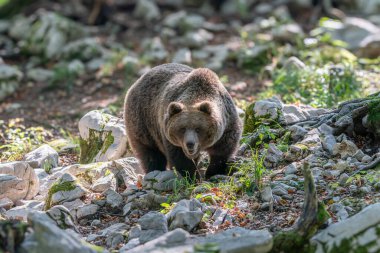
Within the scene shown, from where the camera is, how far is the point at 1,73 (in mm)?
12820

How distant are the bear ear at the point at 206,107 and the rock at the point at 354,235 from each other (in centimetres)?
216

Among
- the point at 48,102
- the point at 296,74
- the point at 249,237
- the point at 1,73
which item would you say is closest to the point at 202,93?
the point at 249,237

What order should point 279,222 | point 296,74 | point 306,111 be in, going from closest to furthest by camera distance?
point 279,222, point 306,111, point 296,74

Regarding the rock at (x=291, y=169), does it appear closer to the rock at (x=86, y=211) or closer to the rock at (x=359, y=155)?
the rock at (x=359, y=155)

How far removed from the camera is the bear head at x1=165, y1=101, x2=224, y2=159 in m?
6.33

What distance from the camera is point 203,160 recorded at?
25.3ft

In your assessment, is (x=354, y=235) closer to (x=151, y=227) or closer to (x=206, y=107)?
(x=151, y=227)

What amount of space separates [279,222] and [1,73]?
29.5 feet

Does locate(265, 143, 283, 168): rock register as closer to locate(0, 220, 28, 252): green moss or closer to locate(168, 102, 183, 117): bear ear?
locate(168, 102, 183, 117): bear ear

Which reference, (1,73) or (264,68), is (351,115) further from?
(1,73)

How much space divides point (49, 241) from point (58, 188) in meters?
2.48

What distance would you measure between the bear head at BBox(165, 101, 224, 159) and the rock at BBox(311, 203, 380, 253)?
2.07m

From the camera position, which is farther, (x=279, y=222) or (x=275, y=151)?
(x=275, y=151)

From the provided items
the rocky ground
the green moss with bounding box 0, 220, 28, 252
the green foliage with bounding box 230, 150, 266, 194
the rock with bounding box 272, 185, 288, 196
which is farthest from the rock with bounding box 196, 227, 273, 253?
the green foliage with bounding box 230, 150, 266, 194
